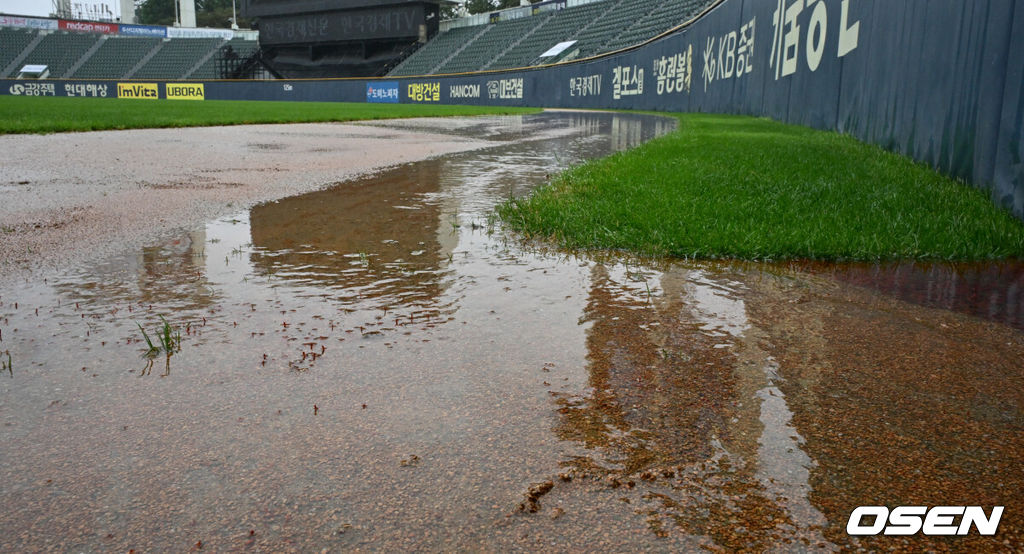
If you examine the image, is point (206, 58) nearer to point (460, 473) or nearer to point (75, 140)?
point (75, 140)

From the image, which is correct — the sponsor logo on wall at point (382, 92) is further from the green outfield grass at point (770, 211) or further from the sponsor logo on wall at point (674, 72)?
the green outfield grass at point (770, 211)

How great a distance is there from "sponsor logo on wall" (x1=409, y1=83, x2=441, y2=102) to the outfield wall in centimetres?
1075

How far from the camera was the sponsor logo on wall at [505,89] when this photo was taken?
1494 inches

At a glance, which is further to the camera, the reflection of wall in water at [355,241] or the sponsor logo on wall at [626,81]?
the sponsor logo on wall at [626,81]

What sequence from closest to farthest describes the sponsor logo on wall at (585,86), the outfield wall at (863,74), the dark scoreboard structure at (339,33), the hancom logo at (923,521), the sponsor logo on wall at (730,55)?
the hancom logo at (923,521), the outfield wall at (863,74), the sponsor logo on wall at (730,55), the sponsor logo on wall at (585,86), the dark scoreboard structure at (339,33)

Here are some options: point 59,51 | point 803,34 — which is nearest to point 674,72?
point 803,34

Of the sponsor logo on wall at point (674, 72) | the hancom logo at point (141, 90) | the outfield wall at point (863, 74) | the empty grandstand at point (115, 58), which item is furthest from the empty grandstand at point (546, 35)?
the empty grandstand at point (115, 58)

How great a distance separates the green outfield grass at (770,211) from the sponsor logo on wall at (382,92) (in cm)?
3892

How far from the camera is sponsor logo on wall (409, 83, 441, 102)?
42.4 metres

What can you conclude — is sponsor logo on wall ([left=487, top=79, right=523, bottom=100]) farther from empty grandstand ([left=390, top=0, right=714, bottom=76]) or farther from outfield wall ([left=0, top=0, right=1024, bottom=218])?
outfield wall ([left=0, top=0, right=1024, bottom=218])

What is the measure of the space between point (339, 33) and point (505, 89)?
51.0 ft

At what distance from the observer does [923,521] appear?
163cm

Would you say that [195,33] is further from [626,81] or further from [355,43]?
[626,81]

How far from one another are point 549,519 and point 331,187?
5.61m
